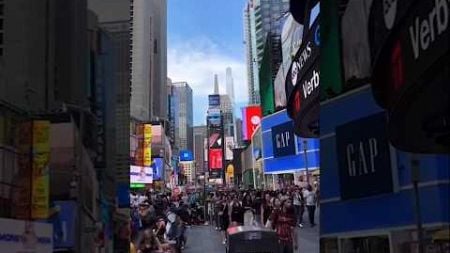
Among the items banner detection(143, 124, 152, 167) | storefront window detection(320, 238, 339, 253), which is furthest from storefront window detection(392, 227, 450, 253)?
banner detection(143, 124, 152, 167)

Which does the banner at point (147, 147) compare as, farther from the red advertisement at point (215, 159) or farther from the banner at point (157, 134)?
the red advertisement at point (215, 159)

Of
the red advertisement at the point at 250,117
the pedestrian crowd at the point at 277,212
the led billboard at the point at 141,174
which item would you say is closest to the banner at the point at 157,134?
the red advertisement at the point at 250,117

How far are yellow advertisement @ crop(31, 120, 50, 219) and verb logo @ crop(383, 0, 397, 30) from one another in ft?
51.1

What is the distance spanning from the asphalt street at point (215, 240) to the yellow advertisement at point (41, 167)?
6.81 metres

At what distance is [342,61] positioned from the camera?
24.9 ft

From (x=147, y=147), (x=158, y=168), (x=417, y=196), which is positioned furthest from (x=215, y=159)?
(x=417, y=196)

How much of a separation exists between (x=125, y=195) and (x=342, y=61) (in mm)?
27631

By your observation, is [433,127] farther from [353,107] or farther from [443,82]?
[353,107]

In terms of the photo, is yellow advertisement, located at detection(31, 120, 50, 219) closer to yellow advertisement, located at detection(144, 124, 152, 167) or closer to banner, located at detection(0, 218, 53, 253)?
banner, located at detection(0, 218, 53, 253)

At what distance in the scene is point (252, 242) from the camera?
55.3 feet

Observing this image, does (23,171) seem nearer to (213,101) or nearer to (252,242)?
(252,242)

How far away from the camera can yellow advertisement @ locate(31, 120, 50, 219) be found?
18.9 meters

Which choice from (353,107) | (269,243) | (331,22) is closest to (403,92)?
(353,107)

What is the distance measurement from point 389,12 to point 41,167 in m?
16.3
